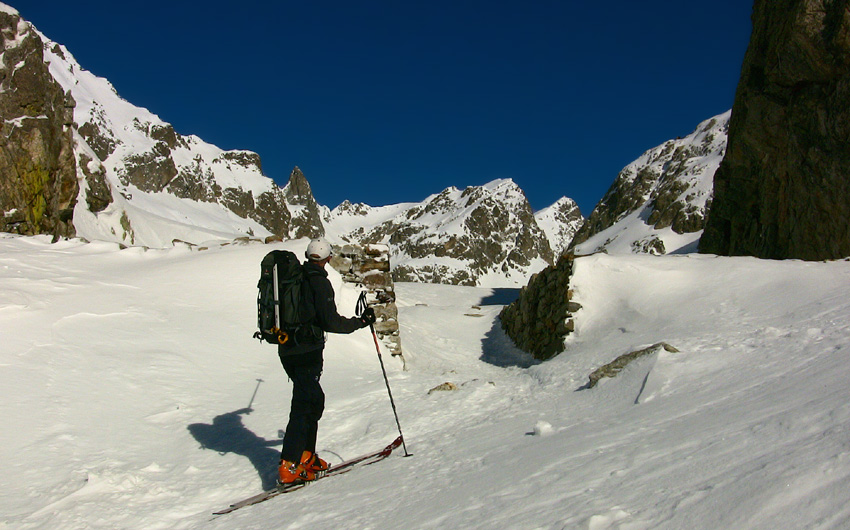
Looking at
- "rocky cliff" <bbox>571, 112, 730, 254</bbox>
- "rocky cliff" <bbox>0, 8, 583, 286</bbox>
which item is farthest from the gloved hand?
"rocky cliff" <bbox>571, 112, 730, 254</bbox>

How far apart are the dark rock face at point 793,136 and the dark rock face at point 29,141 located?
32.8 m

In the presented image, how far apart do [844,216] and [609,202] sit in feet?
344

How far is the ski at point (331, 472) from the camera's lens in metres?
4.45

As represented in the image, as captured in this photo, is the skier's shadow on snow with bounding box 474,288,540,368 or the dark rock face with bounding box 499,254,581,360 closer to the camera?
the dark rock face with bounding box 499,254,581,360

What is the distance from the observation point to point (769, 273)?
37.2ft

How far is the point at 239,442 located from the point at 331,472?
151cm

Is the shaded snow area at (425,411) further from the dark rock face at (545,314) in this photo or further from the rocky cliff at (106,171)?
the rocky cliff at (106,171)

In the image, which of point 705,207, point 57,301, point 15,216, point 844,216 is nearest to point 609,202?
point 705,207

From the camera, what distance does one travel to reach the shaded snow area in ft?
9.45

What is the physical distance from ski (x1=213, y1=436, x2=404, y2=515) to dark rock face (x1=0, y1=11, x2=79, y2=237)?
25660mm

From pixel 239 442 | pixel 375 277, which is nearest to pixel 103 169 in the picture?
pixel 375 277

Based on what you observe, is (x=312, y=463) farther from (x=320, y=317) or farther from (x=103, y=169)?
(x=103, y=169)

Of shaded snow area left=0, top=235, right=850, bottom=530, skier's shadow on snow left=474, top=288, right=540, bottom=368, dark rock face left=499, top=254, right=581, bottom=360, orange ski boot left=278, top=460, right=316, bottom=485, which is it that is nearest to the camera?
shaded snow area left=0, top=235, right=850, bottom=530

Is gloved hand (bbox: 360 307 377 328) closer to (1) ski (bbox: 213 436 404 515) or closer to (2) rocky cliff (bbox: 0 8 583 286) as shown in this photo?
(1) ski (bbox: 213 436 404 515)
